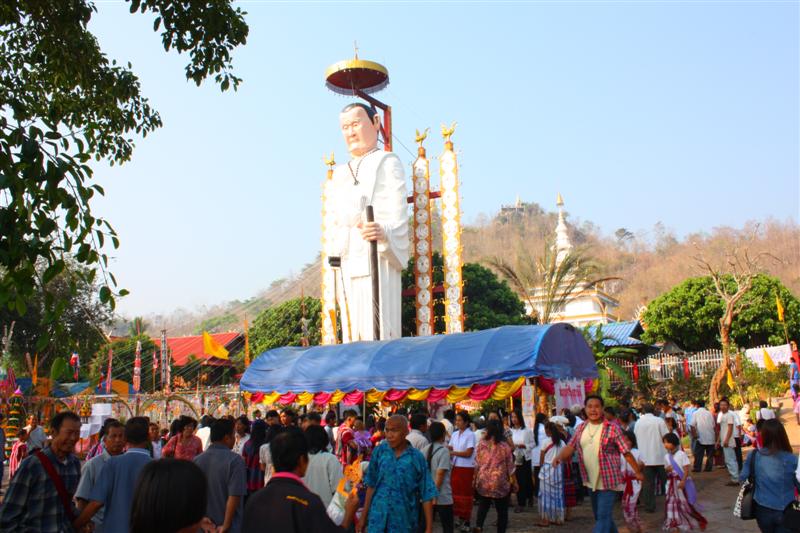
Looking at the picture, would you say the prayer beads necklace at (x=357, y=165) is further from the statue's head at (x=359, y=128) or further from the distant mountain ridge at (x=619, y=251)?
the distant mountain ridge at (x=619, y=251)

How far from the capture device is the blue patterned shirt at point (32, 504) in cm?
402

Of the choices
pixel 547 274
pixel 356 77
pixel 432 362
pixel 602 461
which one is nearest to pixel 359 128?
pixel 356 77

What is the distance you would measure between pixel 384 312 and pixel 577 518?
12702 mm

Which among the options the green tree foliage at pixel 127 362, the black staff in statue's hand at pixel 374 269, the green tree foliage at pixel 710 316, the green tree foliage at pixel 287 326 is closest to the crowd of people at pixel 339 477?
the black staff in statue's hand at pixel 374 269

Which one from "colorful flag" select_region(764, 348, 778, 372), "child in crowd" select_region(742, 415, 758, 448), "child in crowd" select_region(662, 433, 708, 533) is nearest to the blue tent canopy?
"child in crowd" select_region(742, 415, 758, 448)

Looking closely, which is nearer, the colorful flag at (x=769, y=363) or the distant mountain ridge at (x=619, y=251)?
the colorful flag at (x=769, y=363)

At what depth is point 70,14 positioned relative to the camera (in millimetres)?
7871

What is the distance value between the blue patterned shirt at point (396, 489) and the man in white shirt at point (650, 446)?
17.4ft

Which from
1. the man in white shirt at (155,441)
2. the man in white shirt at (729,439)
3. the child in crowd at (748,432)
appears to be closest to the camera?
the man in white shirt at (155,441)

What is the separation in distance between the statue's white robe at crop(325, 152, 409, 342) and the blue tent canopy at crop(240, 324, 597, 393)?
215 inches

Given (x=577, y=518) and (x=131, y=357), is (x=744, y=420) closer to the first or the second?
(x=577, y=518)

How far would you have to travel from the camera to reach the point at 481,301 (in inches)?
1151

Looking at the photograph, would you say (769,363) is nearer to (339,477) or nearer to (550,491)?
(550,491)

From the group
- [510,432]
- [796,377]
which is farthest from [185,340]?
[510,432]
